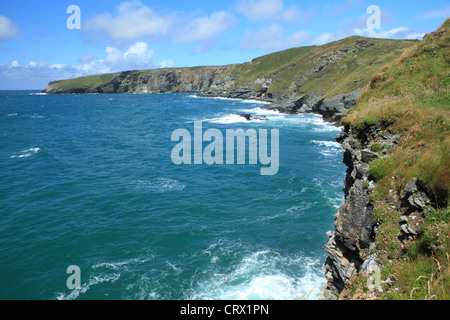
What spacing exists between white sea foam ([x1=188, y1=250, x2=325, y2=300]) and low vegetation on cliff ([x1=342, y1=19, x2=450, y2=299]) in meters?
7.64

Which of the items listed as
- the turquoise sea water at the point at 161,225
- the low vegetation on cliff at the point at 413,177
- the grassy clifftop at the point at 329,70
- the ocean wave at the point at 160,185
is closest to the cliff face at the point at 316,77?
the grassy clifftop at the point at 329,70

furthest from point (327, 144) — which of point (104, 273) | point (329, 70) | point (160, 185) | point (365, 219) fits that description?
point (329, 70)

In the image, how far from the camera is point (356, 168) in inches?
531

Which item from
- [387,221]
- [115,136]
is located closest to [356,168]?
[387,221]

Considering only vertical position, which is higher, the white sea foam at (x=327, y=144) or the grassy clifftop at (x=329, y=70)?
the grassy clifftop at (x=329, y=70)

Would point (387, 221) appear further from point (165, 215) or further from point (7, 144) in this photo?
point (7, 144)

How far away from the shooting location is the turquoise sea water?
16.9 metres

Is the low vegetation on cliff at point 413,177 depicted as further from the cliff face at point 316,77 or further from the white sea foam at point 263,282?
the cliff face at point 316,77

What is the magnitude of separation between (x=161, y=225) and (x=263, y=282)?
10.7 m

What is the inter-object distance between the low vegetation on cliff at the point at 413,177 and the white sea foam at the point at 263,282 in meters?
7.64

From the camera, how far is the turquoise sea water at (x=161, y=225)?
55.5 ft

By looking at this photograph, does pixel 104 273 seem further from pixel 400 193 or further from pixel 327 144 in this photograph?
pixel 327 144

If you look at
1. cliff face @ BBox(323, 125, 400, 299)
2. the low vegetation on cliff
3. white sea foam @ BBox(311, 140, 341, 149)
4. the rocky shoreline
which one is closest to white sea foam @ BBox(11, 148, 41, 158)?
the low vegetation on cliff

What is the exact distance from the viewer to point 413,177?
10211 mm
